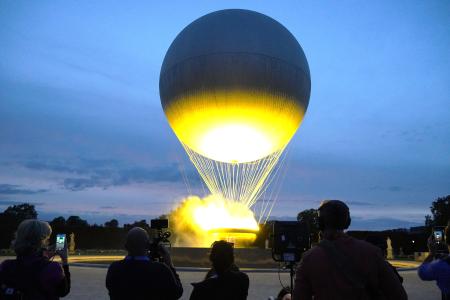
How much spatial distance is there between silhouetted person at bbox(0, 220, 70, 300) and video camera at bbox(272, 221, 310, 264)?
Answer: 4.16 m

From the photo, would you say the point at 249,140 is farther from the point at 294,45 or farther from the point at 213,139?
the point at 294,45

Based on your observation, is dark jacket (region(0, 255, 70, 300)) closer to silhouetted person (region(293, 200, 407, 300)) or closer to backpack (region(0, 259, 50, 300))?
backpack (region(0, 259, 50, 300))

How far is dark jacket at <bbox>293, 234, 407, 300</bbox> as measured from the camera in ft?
11.8

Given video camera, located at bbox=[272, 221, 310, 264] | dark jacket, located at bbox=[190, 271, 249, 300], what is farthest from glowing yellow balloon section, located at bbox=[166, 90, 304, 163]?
dark jacket, located at bbox=[190, 271, 249, 300]

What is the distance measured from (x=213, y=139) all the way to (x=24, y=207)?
89.0 metres

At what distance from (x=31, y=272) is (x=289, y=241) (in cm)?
464

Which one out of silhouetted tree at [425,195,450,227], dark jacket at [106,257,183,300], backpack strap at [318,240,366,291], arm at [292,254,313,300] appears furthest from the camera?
silhouetted tree at [425,195,450,227]

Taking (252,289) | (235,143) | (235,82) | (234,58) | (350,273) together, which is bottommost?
(252,289)

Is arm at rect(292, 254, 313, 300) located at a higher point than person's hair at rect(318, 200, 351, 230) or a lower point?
lower

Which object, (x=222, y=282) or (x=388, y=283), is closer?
(x=388, y=283)

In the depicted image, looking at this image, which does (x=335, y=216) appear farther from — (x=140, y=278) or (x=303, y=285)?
(x=140, y=278)

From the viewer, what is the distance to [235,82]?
72.4 ft

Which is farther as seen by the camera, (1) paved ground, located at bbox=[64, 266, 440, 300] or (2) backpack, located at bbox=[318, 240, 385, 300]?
(1) paved ground, located at bbox=[64, 266, 440, 300]

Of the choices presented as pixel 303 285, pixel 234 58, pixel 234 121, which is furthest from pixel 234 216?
pixel 303 285
